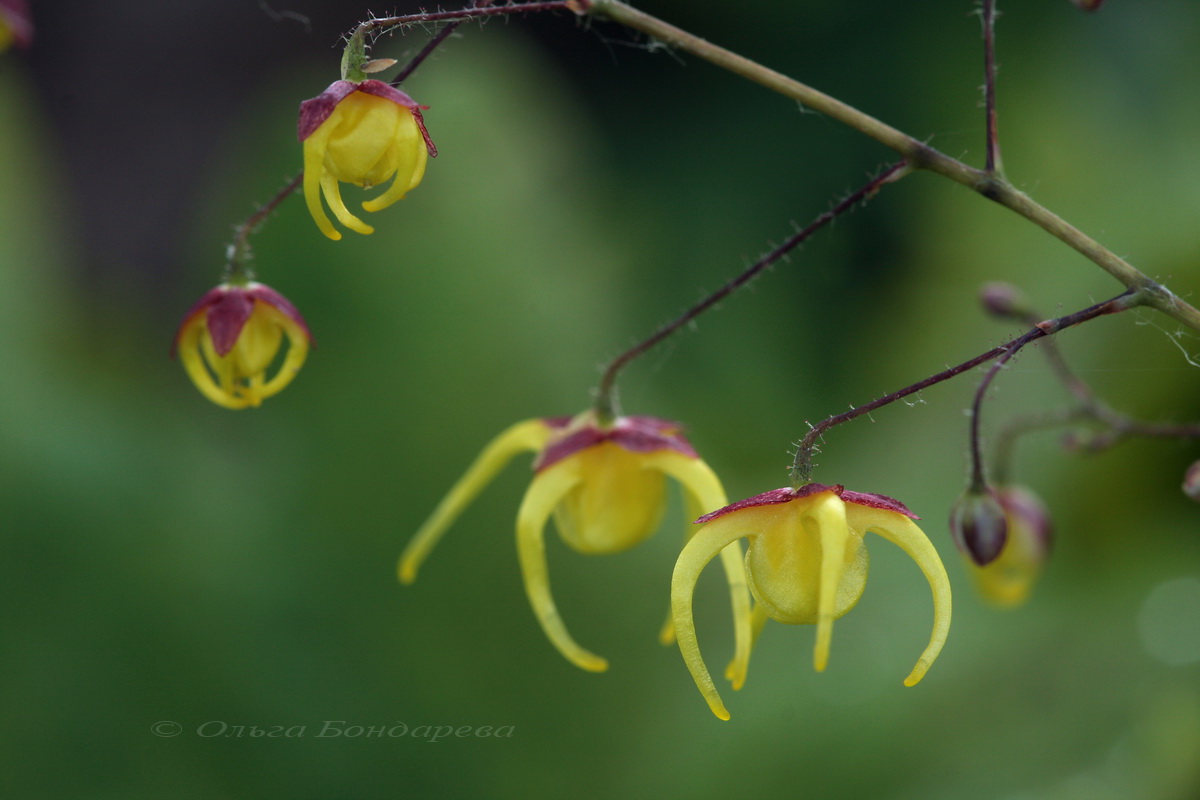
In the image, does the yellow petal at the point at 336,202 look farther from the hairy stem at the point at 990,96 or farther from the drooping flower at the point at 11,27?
the hairy stem at the point at 990,96

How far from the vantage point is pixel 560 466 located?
895 millimetres

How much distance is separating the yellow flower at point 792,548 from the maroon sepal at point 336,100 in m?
0.31

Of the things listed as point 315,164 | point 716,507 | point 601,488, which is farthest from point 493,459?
point 315,164

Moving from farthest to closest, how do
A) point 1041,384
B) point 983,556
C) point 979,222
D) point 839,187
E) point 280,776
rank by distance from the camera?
point 839,187 → point 979,222 → point 1041,384 → point 280,776 → point 983,556

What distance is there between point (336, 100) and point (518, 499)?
51.7 inches

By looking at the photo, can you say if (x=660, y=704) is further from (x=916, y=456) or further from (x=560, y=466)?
(x=560, y=466)

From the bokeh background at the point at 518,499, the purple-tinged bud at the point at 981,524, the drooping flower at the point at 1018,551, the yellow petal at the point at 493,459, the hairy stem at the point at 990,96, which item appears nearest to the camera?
the hairy stem at the point at 990,96

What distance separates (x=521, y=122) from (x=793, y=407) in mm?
854

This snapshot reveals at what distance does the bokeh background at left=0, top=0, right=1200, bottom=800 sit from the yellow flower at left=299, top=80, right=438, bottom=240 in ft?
3.43

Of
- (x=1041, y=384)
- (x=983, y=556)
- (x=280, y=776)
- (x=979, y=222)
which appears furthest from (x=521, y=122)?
(x=983, y=556)

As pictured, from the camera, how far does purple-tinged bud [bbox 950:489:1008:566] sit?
2.71 feet

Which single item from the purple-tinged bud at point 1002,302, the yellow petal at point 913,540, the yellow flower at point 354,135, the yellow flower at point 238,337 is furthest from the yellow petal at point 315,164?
the purple-tinged bud at point 1002,302

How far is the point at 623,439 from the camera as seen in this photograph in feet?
2.93

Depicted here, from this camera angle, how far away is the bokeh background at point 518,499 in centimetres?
179
